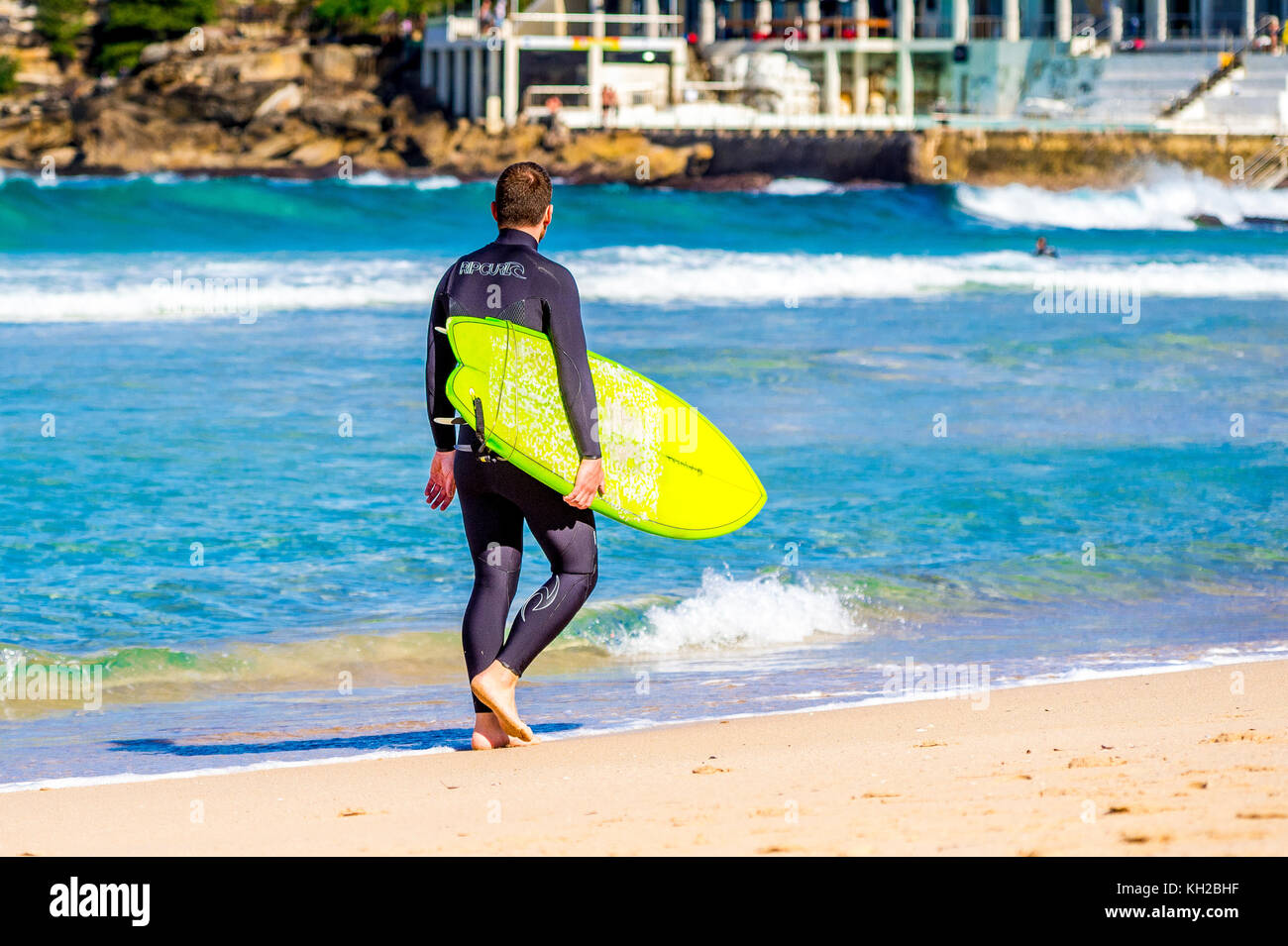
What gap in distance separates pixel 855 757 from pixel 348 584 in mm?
3456

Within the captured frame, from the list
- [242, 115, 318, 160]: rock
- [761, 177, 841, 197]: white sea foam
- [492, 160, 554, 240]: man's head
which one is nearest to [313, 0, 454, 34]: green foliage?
[242, 115, 318, 160]: rock

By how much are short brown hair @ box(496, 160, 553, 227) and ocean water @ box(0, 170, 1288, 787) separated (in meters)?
1.64

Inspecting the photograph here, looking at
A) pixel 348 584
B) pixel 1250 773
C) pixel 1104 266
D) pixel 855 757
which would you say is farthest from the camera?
pixel 1104 266

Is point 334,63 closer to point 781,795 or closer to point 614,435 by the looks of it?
point 614,435

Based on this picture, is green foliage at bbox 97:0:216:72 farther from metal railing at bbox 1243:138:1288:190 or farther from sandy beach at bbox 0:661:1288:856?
sandy beach at bbox 0:661:1288:856

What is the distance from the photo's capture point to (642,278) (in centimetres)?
2477

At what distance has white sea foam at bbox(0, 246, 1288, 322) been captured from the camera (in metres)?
21.4

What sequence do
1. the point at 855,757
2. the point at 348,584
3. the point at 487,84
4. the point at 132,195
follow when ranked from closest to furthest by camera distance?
the point at 855,757 → the point at 348,584 → the point at 132,195 → the point at 487,84

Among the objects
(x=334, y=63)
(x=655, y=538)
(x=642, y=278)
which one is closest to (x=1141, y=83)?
(x=334, y=63)

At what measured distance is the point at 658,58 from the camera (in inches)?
2203

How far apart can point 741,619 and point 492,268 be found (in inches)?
111

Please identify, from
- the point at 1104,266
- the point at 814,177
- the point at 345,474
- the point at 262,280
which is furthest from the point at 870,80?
the point at 345,474

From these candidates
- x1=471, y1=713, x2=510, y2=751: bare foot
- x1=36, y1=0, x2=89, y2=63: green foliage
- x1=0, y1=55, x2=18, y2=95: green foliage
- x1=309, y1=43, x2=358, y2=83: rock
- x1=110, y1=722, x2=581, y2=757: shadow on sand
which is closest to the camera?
x1=471, y1=713, x2=510, y2=751: bare foot
